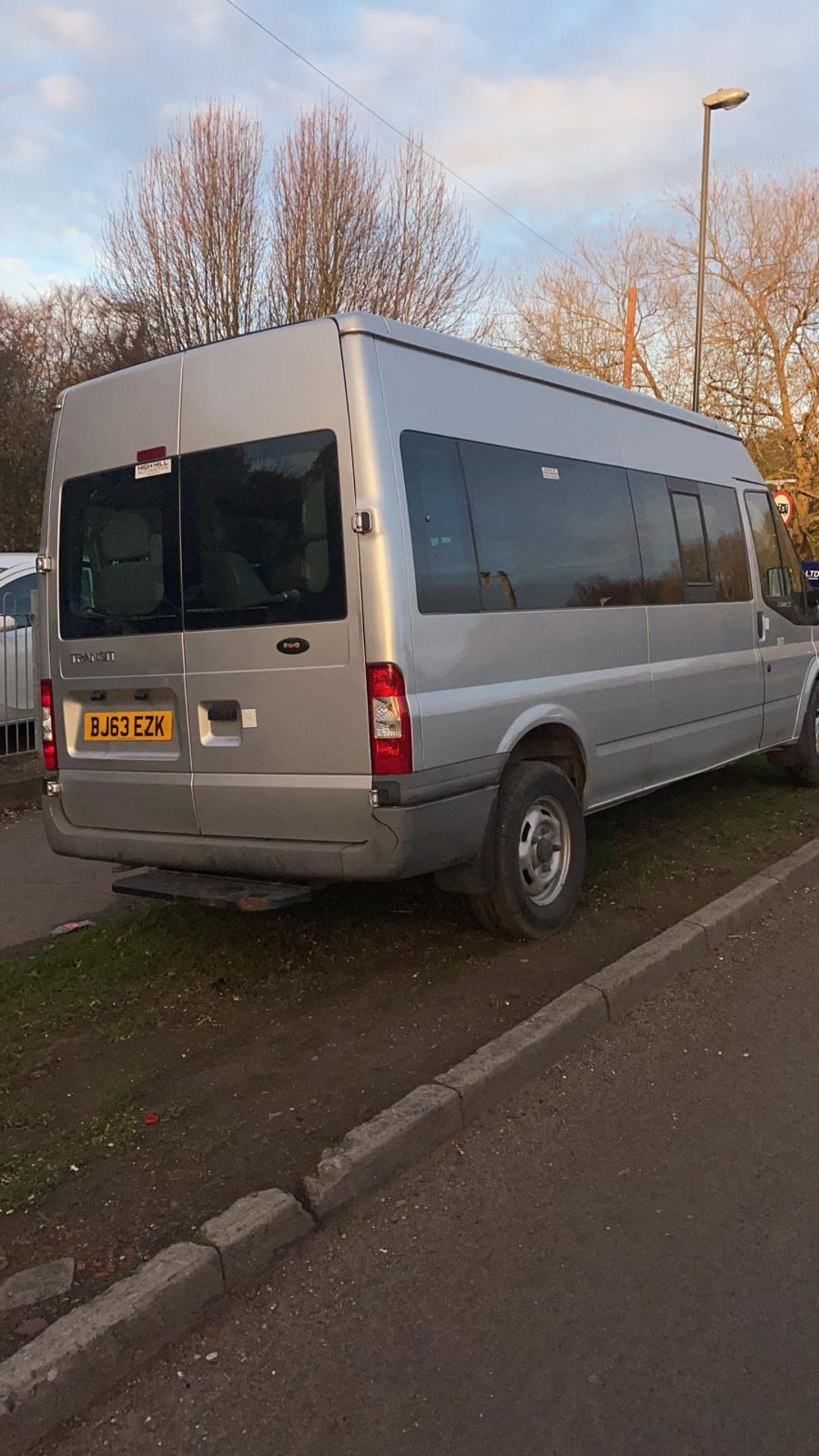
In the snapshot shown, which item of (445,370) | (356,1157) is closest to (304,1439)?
(356,1157)

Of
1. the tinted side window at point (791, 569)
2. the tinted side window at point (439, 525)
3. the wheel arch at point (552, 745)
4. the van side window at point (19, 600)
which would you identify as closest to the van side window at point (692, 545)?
the tinted side window at point (791, 569)

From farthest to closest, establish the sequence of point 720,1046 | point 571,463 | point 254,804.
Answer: point 571,463
point 254,804
point 720,1046

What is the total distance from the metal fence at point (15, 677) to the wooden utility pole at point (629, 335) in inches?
692

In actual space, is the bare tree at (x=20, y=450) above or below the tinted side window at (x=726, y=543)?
above

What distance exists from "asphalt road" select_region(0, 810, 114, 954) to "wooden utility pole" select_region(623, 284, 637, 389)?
1981cm

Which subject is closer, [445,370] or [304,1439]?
[304,1439]

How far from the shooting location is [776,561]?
7875 millimetres

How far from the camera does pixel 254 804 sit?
14.6ft

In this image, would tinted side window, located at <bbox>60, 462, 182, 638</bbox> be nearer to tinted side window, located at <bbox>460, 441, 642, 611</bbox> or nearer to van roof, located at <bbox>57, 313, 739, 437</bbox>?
van roof, located at <bbox>57, 313, 739, 437</bbox>

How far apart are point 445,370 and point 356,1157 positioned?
3124 mm

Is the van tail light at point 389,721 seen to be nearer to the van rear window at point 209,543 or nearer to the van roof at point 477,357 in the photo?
the van rear window at point 209,543

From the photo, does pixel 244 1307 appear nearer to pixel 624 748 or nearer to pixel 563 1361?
pixel 563 1361

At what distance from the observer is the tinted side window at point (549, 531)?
478 cm

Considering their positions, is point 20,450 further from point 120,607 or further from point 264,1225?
point 264,1225
